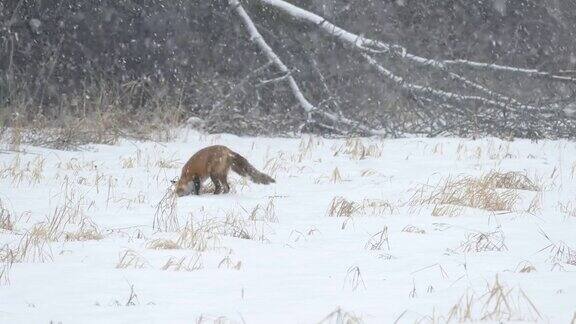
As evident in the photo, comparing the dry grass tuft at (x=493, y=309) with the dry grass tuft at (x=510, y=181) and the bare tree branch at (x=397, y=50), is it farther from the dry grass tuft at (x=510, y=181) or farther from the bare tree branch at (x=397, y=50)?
the bare tree branch at (x=397, y=50)

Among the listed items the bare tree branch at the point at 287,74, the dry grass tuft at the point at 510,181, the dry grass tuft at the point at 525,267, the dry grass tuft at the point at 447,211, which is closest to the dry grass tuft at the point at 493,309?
the dry grass tuft at the point at 525,267

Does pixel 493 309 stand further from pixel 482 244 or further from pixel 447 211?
pixel 447 211

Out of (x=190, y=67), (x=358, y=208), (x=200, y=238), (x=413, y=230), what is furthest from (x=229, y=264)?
(x=190, y=67)

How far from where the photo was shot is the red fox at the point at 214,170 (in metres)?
8.16

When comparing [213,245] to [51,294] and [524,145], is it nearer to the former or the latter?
[51,294]

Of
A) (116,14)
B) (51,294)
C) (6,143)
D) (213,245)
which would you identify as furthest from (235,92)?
(51,294)

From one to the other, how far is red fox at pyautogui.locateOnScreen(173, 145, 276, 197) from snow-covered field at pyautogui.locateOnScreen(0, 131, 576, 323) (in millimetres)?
175

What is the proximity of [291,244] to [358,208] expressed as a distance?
143 centimetres

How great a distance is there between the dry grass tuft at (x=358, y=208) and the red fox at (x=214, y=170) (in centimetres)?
110

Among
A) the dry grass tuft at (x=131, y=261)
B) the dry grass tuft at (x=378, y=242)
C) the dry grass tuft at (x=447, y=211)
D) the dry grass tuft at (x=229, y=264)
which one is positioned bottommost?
the dry grass tuft at (x=131, y=261)

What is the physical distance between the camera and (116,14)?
49.2ft

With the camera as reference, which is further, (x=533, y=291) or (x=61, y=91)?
(x=61, y=91)

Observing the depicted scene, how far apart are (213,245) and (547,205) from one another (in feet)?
10.8

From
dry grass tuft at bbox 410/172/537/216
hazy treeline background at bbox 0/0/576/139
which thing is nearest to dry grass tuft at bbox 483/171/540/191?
dry grass tuft at bbox 410/172/537/216
